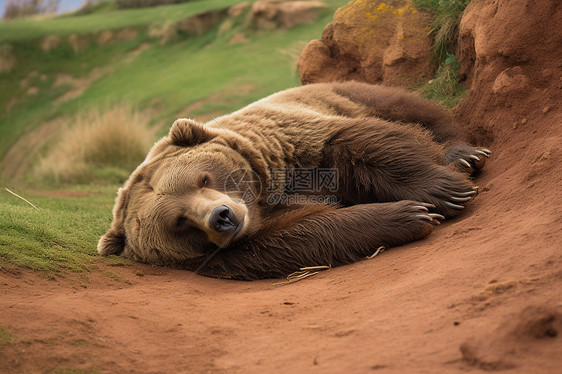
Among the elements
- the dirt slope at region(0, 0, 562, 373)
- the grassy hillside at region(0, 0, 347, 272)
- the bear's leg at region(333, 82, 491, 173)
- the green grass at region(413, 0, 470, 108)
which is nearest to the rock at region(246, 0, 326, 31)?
the grassy hillside at region(0, 0, 347, 272)

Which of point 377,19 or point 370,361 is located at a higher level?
point 377,19

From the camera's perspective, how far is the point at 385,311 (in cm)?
256

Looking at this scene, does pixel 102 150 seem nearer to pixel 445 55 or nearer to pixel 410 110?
pixel 445 55

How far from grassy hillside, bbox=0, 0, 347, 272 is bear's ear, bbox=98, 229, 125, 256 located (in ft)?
18.9

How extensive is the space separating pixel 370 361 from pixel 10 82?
858 inches

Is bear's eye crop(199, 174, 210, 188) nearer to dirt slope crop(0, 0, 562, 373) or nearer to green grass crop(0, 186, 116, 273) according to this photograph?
dirt slope crop(0, 0, 562, 373)

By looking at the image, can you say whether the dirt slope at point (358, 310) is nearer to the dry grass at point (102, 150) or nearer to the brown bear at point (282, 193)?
the brown bear at point (282, 193)

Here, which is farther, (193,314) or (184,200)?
(184,200)

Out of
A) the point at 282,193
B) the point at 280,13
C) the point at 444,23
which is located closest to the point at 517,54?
the point at 444,23

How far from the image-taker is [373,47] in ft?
23.4

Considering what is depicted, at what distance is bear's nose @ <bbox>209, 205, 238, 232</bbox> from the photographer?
3707mm

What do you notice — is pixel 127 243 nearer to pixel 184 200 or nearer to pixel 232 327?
pixel 184 200

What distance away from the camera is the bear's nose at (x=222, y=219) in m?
3.71

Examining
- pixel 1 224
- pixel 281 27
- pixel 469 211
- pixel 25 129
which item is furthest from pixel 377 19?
pixel 25 129
